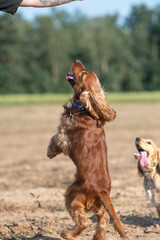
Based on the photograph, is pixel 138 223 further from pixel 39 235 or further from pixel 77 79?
pixel 77 79

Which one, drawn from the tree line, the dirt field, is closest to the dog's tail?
the dirt field

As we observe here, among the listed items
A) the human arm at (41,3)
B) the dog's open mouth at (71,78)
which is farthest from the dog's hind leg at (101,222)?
the human arm at (41,3)

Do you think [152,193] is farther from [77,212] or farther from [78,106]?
[78,106]

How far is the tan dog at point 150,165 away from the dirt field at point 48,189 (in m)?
0.54

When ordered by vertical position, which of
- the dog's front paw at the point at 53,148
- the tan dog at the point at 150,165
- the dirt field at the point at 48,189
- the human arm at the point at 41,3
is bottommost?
the dirt field at the point at 48,189

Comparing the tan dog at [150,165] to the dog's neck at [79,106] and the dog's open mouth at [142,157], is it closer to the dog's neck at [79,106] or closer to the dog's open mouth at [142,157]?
the dog's open mouth at [142,157]

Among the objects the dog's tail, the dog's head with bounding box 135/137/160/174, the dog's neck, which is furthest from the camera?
the dog's head with bounding box 135/137/160/174

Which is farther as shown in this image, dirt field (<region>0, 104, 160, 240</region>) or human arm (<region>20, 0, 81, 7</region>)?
dirt field (<region>0, 104, 160, 240</region>)

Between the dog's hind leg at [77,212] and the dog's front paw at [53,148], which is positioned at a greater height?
the dog's front paw at [53,148]

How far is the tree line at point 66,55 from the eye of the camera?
62281 millimetres

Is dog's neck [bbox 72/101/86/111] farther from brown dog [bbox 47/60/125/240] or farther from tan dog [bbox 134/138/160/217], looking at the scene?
tan dog [bbox 134/138/160/217]

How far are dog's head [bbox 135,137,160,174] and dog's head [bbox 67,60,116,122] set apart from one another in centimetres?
121

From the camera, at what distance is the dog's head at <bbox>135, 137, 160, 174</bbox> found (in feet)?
19.5

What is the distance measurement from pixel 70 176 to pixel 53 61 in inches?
2323
